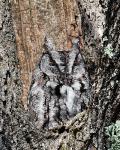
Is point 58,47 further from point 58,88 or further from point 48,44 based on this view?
point 58,88

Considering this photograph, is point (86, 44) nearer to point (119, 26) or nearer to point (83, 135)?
point (119, 26)

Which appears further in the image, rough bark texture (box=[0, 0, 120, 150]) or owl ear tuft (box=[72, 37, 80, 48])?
owl ear tuft (box=[72, 37, 80, 48])

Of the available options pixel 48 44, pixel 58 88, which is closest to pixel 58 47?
pixel 48 44

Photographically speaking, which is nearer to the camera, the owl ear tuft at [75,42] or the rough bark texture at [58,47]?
the rough bark texture at [58,47]

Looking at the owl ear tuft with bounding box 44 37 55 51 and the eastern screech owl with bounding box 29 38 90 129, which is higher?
the owl ear tuft with bounding box 44 37 55 51

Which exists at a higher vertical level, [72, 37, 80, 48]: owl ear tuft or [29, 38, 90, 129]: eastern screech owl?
[72, 37, 80, 48]: owl ear tuft

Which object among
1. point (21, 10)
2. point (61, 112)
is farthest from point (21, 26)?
point (61, 112)
